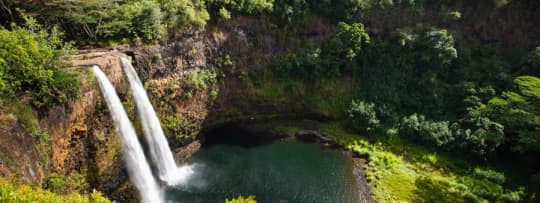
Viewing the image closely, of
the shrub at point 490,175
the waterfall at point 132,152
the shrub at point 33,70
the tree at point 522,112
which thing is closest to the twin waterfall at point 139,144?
the waterfall at point 132,152

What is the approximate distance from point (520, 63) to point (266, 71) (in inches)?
774

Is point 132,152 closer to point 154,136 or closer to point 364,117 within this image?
A: point 154,136

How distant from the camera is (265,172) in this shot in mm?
23500

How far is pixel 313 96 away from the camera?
1187 inches

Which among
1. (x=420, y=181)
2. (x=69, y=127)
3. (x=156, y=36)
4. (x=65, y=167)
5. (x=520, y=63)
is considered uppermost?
(x=156, y=36)

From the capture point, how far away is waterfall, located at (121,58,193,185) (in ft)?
65.4

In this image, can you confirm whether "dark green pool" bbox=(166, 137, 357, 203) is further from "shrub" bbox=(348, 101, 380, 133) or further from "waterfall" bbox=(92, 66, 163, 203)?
"shrub" bbox=(348, 101, 380, 133)

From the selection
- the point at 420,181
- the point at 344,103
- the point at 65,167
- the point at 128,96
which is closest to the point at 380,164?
the point at 420,181

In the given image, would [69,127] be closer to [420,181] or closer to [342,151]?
[342,151]

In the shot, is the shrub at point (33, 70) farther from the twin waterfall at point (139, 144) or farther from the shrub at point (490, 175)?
the shrub at point (490, 175)

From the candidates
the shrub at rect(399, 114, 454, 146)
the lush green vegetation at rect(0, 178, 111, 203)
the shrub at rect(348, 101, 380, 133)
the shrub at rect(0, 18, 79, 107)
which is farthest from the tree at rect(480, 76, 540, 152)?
the shrub at rect(0, 18, 79, 107)

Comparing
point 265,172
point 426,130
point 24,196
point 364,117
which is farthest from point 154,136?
point 426,130

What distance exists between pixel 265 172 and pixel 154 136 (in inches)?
292

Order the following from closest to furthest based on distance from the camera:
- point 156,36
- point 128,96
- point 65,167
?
point 65,167 → point 128,96 → point 156,36
